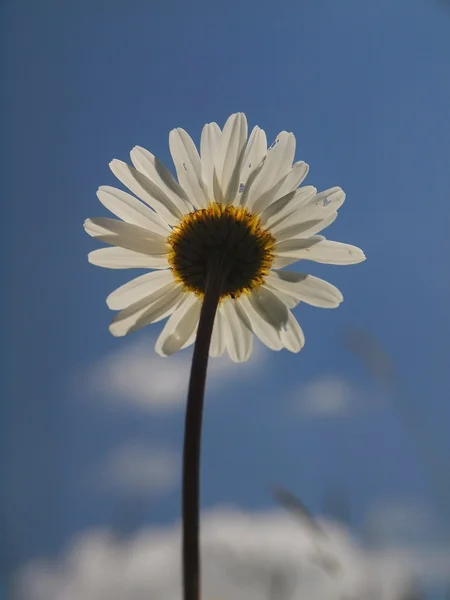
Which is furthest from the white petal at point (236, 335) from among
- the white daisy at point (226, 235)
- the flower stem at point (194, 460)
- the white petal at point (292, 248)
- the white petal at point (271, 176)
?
the flower stem at point (194, 460)

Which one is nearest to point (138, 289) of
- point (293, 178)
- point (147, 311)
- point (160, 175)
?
point (147, 311)

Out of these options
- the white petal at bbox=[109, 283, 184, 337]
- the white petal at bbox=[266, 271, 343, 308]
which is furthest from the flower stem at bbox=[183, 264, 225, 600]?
the white petal at bbox=[266, 271, 343, 308]

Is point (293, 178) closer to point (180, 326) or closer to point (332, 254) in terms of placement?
point (332, 254)

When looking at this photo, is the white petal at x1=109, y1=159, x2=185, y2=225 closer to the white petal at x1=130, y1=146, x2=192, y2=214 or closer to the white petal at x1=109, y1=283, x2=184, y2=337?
the white petal at x1=130, y1=146, x2=192, y2=214

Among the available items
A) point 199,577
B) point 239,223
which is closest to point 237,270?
point 239,223

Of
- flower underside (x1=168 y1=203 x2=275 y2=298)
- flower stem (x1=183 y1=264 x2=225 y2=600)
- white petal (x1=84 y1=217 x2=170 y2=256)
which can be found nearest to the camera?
flower stem (x1=183 y1=264 x2=225 y2=600)

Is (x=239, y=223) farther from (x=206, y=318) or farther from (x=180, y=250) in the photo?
(x=206, y=318)
